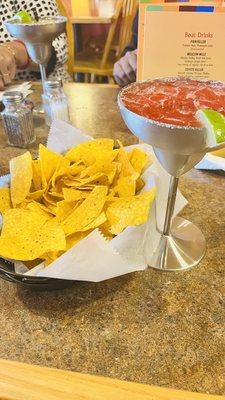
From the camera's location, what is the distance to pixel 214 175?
0.79 meters

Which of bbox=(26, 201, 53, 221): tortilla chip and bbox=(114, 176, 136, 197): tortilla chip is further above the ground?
bbox=(114, 176, 136, 197): tortilla chip

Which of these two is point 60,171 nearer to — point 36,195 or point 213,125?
point 36,195

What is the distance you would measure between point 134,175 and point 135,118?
0.51ft

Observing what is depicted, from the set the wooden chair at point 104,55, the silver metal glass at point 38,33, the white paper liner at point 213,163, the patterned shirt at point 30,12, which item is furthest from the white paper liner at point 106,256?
the wooden chair at point 104,55

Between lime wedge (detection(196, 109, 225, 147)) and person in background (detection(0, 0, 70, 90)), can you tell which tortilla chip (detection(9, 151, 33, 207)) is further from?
person in background (detection(0, 0, 70, 90))

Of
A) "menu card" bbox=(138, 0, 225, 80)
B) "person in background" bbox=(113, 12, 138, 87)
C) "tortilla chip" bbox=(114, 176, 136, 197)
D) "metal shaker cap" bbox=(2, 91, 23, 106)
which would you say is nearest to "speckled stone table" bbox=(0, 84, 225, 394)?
"tortilla chip" bbox=(114, 176, 136, 197)

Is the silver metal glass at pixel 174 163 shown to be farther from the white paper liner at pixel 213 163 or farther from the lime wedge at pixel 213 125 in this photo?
the white paper liner at pixel 213 163

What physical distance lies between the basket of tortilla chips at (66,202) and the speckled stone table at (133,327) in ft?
0.16

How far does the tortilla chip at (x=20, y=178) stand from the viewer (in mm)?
585

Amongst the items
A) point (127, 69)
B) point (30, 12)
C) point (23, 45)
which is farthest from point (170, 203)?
point (30, 12)

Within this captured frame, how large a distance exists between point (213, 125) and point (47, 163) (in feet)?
1.03

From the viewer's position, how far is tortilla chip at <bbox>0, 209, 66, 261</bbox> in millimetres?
477

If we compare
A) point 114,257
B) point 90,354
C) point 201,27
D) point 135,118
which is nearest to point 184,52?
point 201,27

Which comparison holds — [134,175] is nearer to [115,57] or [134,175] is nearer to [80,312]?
[80,312]
